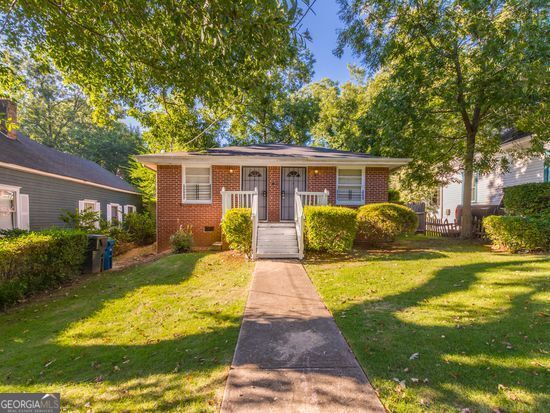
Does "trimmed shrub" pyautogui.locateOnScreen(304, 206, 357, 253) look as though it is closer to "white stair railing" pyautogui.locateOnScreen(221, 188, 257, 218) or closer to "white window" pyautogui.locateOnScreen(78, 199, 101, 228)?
"white stair railing" pyautogui.locateOnScreen(221, 188, 257, 218)

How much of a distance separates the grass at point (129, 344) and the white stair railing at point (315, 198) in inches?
174

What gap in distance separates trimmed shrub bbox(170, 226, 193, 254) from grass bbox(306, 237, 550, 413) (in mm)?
4736

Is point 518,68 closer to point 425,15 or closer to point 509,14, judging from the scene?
point 509,14

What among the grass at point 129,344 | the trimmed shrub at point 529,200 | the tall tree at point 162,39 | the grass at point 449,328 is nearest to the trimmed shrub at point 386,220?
the grass at point 449,328

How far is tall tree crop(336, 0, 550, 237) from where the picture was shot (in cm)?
789

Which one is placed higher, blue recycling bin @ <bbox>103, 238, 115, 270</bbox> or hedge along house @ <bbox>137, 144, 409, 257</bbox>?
hedge along house @ <bbox>137, 144, 409, 257</bbox>

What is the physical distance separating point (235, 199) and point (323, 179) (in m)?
3.70

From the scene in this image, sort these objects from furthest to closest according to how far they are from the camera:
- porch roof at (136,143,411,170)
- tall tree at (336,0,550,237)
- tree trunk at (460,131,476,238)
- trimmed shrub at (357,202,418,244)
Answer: tree trunk at (460,131,476,238) → porch roof at (136,143,411,170) → trimmed shrub at (357,202,418,244) → tall tree at (336,0,550,237)

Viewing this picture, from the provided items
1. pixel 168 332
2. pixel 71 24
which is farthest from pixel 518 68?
pixel 71 24

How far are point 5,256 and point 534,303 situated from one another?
30.2ft

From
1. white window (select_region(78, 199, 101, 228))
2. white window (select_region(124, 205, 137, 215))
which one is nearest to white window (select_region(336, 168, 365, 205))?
white window (select_region(78, 199, 101, 228))

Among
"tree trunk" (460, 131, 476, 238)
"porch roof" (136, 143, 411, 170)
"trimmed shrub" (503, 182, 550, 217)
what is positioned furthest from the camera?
"tree trunk" (460, 131, 476, 238)

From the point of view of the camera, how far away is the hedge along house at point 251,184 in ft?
32.1

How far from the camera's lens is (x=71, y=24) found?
5398 mm
